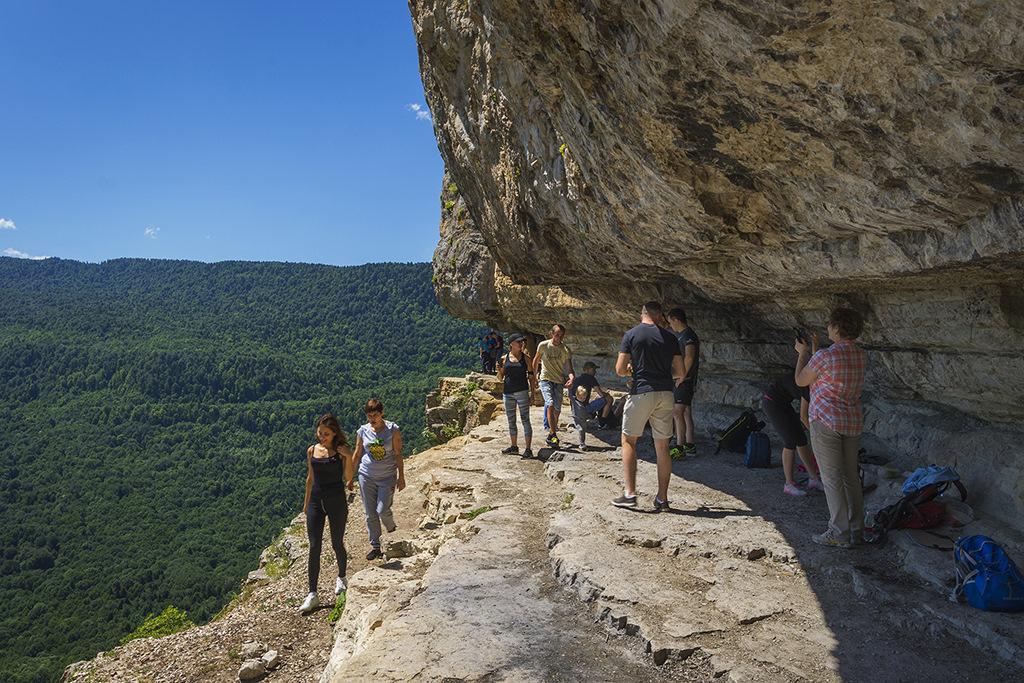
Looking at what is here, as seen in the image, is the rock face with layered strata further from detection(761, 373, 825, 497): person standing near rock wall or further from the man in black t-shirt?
the man in black t-shirt

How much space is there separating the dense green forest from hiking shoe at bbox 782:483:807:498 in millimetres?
36541

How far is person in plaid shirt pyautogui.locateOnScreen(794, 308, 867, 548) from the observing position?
13.9 ft

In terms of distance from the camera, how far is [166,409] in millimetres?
80000

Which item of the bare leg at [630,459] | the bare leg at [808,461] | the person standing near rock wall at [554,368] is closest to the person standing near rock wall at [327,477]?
the bare leg at [630,459]

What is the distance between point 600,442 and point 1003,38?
6.85m

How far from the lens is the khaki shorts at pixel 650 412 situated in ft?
17.0

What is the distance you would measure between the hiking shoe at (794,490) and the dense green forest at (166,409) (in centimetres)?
3654

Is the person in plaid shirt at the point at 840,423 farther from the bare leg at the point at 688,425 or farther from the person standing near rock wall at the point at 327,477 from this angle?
the person standing near rock wall at the point at 327,477

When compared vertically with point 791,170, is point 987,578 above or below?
below

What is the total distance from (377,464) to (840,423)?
4005mm

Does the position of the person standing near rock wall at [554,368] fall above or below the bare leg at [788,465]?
above

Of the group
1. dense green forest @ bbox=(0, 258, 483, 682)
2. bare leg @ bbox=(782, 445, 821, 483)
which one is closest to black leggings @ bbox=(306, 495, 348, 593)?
bare leg @ bbox=(782, 445, 821, 483)

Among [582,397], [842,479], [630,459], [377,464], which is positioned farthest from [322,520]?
[842,479]

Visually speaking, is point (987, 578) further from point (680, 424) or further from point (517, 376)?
point (517, 376)
